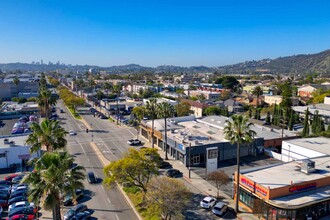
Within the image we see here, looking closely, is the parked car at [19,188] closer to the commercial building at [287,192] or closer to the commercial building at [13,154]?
the commercial building at [13,154]

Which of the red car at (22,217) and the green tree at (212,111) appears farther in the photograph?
the green tree at (212,111)

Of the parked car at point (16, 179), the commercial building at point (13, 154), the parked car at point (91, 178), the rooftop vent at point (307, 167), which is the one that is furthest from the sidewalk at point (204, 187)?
the commercial building at point (13, 154)

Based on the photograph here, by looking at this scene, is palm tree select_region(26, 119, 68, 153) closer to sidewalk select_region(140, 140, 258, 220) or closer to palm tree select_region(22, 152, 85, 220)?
palm tree select_region(22, 152, 85, 220)

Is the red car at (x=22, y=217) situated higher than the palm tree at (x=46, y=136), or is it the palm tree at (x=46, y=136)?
the palm tree at (x=46, y=136)

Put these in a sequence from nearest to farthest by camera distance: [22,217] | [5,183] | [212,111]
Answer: [22,217] < [5,183] < [212,111]

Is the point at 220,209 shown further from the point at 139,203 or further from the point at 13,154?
the point at 13,154

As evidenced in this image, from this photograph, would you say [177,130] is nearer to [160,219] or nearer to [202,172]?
[202,172]

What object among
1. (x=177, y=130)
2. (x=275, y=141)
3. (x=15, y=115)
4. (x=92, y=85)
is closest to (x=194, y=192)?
(x=177, y=130)

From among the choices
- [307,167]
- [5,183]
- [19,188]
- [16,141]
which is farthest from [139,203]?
[16,141]
